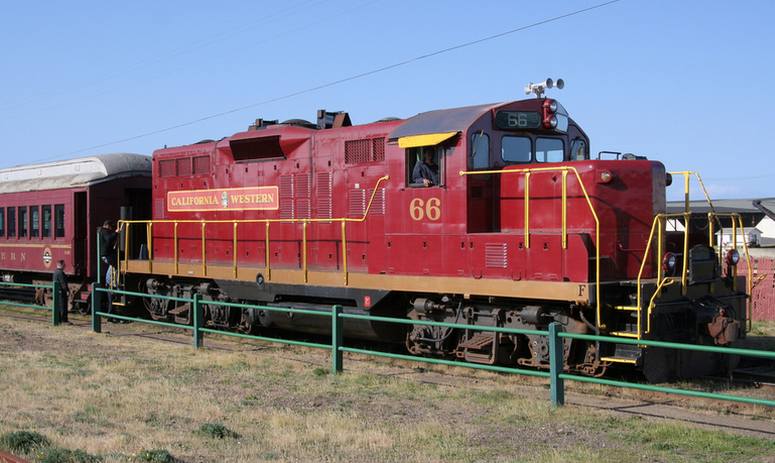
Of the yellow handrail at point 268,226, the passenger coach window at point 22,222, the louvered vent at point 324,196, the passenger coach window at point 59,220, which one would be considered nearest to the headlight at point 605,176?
the yellow handrail at point 268,226

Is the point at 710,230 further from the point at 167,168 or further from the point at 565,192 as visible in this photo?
the point at 167,168

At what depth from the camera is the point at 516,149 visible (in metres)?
11.8

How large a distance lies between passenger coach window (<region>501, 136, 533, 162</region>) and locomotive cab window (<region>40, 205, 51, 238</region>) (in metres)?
13.2

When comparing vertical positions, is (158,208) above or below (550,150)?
below

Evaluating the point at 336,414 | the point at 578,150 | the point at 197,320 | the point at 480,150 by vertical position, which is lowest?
the point at 336,414

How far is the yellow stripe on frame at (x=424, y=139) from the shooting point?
11320mm

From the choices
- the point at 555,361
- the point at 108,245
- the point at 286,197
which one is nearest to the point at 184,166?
the point at 108,245

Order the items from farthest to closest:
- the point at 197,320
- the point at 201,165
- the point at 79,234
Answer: the point at 79,234, the point at 201,165, the point at 197,320

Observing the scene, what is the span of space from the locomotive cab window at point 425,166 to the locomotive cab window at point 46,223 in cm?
1194

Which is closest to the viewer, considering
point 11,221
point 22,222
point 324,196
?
point 324,196

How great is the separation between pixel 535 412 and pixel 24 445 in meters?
4.82

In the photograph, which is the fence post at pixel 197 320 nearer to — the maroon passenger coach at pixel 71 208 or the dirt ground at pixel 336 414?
the dirt ground at pixel 336 414

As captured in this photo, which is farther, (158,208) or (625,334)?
(158,208)

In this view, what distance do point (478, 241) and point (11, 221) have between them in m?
15.7
